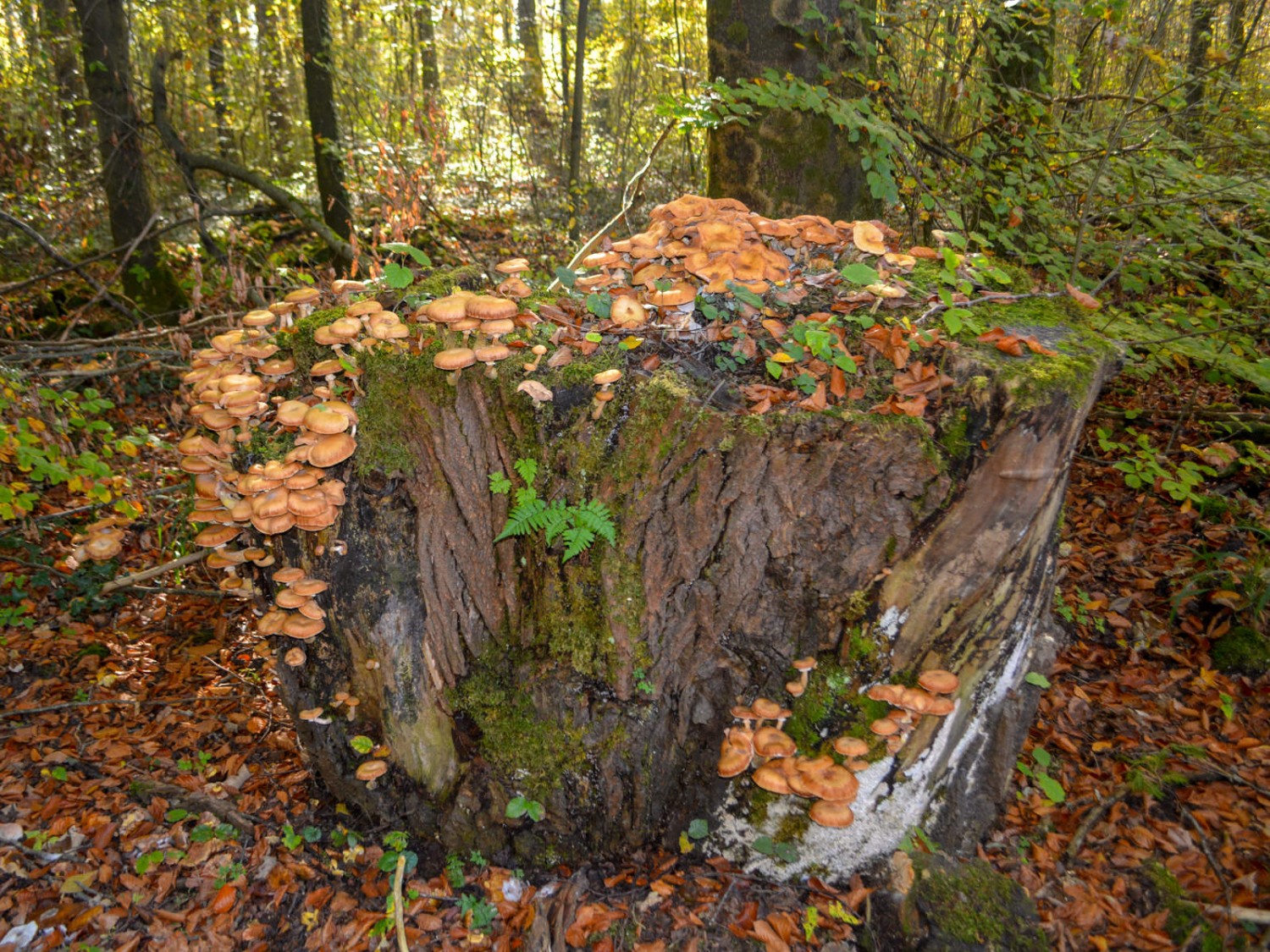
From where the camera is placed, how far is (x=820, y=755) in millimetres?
3438

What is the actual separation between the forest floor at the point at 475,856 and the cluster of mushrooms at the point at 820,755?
752 mm

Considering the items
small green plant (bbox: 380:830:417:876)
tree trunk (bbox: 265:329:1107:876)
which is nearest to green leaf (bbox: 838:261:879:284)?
tree trunk (bbox: 265:329:1107:876)

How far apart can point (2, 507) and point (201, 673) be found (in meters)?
1.84

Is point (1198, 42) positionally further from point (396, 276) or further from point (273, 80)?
point (273, 80)

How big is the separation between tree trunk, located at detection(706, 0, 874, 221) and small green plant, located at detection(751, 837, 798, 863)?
16.0 feet

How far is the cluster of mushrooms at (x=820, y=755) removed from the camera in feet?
10.6

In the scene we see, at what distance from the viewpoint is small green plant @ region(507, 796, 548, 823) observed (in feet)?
12.5

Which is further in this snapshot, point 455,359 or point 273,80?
point 273,80

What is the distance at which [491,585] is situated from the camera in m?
3.76

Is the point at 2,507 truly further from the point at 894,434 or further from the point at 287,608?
the point at 894,434

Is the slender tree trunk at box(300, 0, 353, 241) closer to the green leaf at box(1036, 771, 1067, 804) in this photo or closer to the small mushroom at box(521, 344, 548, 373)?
the small mushroom at box(521, 344, 548, 373)

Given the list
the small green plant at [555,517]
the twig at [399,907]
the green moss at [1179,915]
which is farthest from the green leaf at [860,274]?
the twig at [399,907]

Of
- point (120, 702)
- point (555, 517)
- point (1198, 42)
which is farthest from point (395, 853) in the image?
point (1198, 42)

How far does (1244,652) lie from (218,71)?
17.4m
